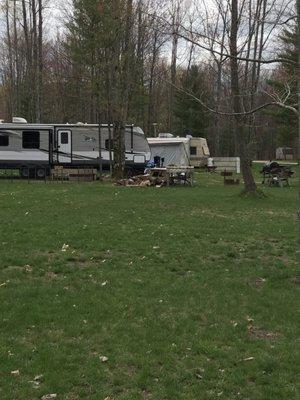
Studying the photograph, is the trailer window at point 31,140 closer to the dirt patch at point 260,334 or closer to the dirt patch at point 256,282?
the dirt patch at point 256,282

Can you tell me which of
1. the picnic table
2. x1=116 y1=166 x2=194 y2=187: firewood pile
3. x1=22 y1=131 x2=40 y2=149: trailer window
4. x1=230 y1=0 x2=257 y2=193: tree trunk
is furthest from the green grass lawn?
x1=22 y1=131 x2=40 y2=149: trailer window

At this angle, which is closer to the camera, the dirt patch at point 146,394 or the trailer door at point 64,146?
the dirt patch at point 146,394

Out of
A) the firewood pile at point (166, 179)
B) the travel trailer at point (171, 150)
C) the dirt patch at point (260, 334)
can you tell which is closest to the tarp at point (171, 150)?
the travel trailer at point (171, 150)

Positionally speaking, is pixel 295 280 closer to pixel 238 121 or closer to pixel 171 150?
pixel 238 121

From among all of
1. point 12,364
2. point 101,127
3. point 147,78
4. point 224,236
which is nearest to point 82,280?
point 12,364

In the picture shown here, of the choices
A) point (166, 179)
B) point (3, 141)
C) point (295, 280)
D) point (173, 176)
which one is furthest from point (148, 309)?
point (3, 141)

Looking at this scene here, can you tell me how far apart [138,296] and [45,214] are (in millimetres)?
6742

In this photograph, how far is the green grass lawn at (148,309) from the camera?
4227mm

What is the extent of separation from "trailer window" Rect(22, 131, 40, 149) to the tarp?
10097mm

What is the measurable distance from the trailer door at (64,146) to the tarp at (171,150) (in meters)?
9.08

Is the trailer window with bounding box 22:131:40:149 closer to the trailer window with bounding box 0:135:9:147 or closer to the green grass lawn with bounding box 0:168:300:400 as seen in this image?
the trailer window with bounding box 0:135:9:147

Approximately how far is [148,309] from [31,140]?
71.1ft

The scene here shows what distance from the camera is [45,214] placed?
498 inches

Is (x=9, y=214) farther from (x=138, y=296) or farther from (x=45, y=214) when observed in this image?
(x=138, y=296)
